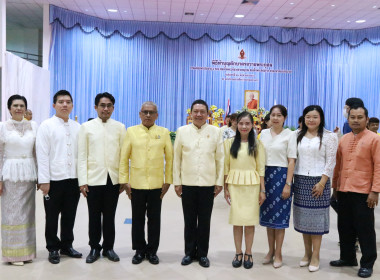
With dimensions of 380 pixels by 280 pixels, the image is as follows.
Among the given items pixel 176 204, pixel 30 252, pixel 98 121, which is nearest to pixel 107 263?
pixel 30 252

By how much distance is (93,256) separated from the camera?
3.70 metres

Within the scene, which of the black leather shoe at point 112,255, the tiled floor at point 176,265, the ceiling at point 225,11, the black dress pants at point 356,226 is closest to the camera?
the tiled floor at point 176,265

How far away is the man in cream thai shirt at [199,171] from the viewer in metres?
3.57

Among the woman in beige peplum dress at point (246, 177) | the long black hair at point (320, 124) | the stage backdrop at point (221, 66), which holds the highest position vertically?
the stage backdrop at point (221, 66)

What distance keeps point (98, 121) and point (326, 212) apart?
229 centimetres

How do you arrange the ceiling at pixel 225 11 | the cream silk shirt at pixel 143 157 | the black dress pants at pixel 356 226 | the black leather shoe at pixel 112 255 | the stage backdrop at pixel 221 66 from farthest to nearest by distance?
the stage backdrop at pixel 221 66 < the ceiling at pixel 225 11 < the black leather shoe at pixel 112 255 < the cream silk shirt at pixel 143 157 < the black dress pants at pixel 356 226

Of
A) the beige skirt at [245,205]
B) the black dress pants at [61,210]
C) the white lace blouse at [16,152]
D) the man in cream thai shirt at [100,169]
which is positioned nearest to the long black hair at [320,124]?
the beige skirt at [245,205]

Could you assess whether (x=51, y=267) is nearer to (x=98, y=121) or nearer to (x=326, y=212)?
(x=98, y=121)

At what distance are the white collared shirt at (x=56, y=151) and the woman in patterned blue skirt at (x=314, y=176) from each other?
6.94 ft

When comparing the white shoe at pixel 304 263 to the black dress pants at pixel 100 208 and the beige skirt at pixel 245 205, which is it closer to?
the beige skirt at pixel 245 205

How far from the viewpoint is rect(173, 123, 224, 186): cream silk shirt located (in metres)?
3.56

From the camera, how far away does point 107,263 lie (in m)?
3.66

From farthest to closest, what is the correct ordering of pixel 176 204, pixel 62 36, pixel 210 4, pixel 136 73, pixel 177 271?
pixel 136 73 < pixel 62 36 < pixel 210 4 < pixel 176 204 < pixel 177 271

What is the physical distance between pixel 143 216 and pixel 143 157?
575mm
